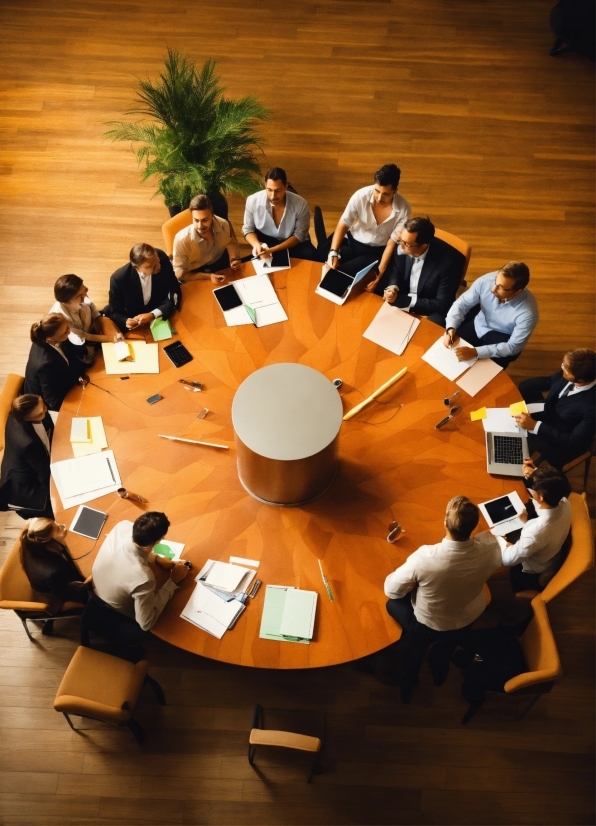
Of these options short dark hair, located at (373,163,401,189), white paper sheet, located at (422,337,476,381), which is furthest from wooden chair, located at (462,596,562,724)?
short dark hair, located at (373,163,401,189)

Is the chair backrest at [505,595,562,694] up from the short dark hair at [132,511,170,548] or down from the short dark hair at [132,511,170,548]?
down

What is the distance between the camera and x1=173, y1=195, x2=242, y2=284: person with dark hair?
461 cm

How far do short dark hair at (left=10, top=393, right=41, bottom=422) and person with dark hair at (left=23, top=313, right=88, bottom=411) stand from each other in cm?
22

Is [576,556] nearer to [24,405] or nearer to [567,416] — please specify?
[567,416]

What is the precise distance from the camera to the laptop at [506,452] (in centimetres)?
399

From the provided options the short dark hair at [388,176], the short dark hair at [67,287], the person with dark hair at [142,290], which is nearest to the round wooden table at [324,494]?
the person with dark hair at [142,290]

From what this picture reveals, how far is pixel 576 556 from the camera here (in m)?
3.74

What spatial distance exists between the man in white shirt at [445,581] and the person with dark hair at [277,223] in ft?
8.43

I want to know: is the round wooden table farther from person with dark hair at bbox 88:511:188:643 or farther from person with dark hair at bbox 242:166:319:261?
person with dark hair at bbox 242:166:319:261

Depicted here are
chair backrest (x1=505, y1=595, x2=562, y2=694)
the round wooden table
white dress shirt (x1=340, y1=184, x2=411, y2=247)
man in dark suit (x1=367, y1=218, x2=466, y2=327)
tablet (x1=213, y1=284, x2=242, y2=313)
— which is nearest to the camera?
chair backrest (x1=505, y1=595, x2=562, y2=694)

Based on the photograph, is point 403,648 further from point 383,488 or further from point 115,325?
point 115,325

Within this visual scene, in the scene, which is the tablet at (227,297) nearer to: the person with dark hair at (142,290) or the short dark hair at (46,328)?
the person with dark hair at (142,290)

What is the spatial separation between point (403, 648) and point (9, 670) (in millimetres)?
2566

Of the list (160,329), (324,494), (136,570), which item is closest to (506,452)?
(324,494)
